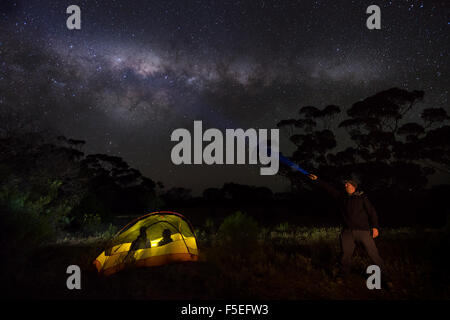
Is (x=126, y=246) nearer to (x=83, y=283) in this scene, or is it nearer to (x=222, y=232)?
(x=83, y=283)

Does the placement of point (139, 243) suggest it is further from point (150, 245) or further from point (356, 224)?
point (356, 224)

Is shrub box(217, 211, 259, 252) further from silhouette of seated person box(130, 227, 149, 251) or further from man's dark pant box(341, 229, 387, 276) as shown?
man's dark pant box(341, 229, 387, 276)

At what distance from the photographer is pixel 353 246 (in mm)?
6805

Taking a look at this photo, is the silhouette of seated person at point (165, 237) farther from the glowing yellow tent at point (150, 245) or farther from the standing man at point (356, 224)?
the standing man at point (356, 224)

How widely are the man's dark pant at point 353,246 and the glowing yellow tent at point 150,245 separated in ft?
14.8

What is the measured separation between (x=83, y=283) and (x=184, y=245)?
3134mm

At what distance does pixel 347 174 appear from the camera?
29.7m

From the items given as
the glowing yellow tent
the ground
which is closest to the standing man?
the ground

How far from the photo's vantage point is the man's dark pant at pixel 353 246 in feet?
21.5

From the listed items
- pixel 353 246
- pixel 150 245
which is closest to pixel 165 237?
pixel 150 245

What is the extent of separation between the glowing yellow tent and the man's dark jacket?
4838 mm

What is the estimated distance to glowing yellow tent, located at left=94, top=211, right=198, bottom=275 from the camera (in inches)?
349

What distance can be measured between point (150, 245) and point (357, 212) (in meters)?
6.13

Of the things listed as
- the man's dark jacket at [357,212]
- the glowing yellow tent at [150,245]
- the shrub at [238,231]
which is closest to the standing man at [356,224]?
the man's dark jacket at [357,212]
